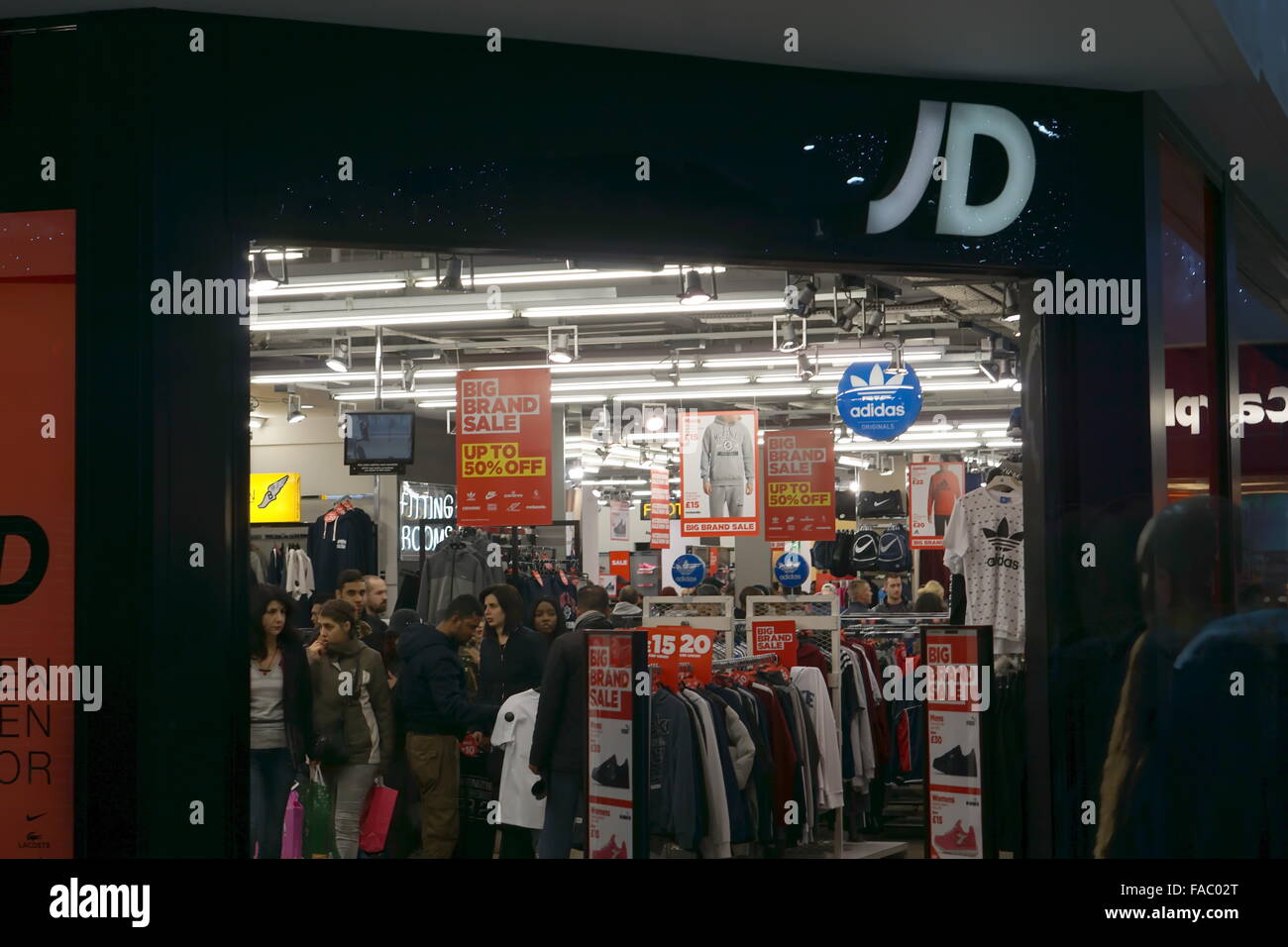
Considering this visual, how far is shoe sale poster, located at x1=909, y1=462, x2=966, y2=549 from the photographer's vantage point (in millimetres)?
17875

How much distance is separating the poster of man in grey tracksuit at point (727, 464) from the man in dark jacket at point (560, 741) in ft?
25.0

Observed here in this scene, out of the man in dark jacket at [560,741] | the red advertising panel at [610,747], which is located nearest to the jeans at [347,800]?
the man in dark jacket at [560,741]

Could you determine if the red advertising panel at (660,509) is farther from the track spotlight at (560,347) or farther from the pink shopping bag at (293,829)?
the pink shopping bag at (293,829)

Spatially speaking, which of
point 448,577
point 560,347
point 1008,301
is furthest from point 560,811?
point 1008,301

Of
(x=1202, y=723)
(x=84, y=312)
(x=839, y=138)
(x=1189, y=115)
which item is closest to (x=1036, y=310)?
(x=839, y=138)

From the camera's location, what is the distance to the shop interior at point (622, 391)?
374 inches

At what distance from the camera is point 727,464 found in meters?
13.9

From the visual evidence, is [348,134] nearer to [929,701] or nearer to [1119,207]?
[1119,207]

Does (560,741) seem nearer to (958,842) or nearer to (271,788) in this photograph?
(271,788)

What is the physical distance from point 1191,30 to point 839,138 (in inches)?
50.2

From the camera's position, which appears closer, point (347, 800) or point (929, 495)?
point (347, 800)

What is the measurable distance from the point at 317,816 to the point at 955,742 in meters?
3.19

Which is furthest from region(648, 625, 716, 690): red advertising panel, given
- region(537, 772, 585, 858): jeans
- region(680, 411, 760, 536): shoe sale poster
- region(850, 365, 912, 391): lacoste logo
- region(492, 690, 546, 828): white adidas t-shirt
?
region(680, 411, 760, 536): shoe sale poster

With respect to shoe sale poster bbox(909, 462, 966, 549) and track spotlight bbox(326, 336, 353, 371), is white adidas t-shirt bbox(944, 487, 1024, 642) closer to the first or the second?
track spotlight bbox(326, 336, 353, 371)
